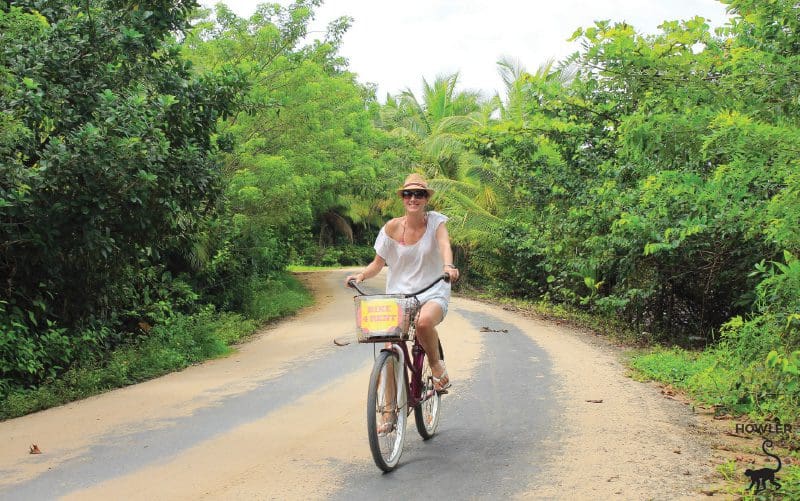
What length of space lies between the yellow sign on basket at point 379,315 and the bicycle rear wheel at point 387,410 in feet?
0.67

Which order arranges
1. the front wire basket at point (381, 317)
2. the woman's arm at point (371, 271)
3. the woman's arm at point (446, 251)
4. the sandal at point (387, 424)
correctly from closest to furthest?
the sandal at point (387, 424), the front wire basket at point (381, 317), the woman's arm at point (446, 251), the woman's arm at point (371, 271)

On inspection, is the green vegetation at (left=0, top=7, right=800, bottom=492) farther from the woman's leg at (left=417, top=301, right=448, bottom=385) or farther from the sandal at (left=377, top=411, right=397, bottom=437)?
the sandal at (left=377, top=411, right=397, bottom=437)

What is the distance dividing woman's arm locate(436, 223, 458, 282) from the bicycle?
0.19ft

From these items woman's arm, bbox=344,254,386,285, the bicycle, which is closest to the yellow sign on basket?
the bicycle

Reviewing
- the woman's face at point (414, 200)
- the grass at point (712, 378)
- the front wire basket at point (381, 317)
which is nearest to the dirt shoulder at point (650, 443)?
the grass at point (712, 378)

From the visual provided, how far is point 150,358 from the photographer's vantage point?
36.7 feet

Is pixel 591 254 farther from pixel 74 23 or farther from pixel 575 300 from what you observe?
pixel 74 23

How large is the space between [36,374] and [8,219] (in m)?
2.04

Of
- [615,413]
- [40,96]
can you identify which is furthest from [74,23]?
[615,413]

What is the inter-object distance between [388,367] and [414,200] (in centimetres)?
132

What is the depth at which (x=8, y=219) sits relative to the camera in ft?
27.6

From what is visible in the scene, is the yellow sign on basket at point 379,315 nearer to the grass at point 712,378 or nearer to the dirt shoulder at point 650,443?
the dirt shoulder at point 650,443

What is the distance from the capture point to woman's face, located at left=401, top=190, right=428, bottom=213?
6032mm

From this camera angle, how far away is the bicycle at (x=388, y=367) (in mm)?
5266
